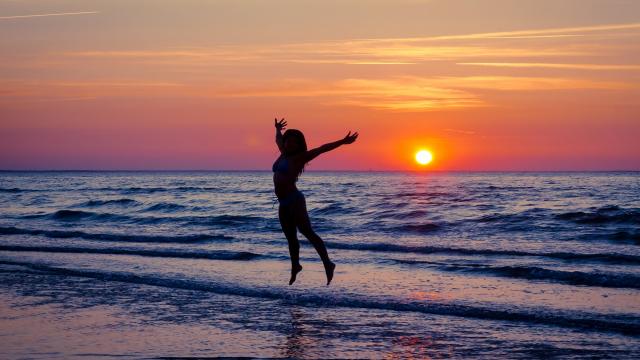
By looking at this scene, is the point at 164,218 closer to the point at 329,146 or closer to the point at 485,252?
the point at 485,252

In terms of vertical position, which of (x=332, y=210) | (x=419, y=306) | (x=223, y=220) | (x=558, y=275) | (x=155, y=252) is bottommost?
(x=223, y=220)

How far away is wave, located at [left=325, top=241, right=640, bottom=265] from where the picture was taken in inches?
719

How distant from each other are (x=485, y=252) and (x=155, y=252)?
314 inches

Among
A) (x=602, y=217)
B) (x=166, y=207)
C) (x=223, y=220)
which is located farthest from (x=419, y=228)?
(x=166, y=207)

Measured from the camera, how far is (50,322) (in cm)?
1013

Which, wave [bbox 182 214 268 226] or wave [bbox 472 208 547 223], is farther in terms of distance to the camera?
wave [bbox 182 214 268 226]

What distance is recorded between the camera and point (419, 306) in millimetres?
11438

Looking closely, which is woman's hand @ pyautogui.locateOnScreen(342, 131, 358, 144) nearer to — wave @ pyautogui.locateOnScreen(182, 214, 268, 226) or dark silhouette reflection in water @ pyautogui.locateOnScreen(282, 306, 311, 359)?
dark silhouette reflection in water @ pyautogui.locateOnScreen(282, 306, 311, 359)

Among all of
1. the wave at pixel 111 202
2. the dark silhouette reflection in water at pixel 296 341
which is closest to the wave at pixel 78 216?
the wave at pixel 111 202

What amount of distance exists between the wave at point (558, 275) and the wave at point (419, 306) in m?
3.35

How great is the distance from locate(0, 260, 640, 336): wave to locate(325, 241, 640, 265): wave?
7.43 m

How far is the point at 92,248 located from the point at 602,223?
1634 cm

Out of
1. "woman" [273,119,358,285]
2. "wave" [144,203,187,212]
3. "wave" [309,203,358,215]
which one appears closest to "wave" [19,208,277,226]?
"wave" [144,203,187,212]

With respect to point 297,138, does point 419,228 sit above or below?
below
